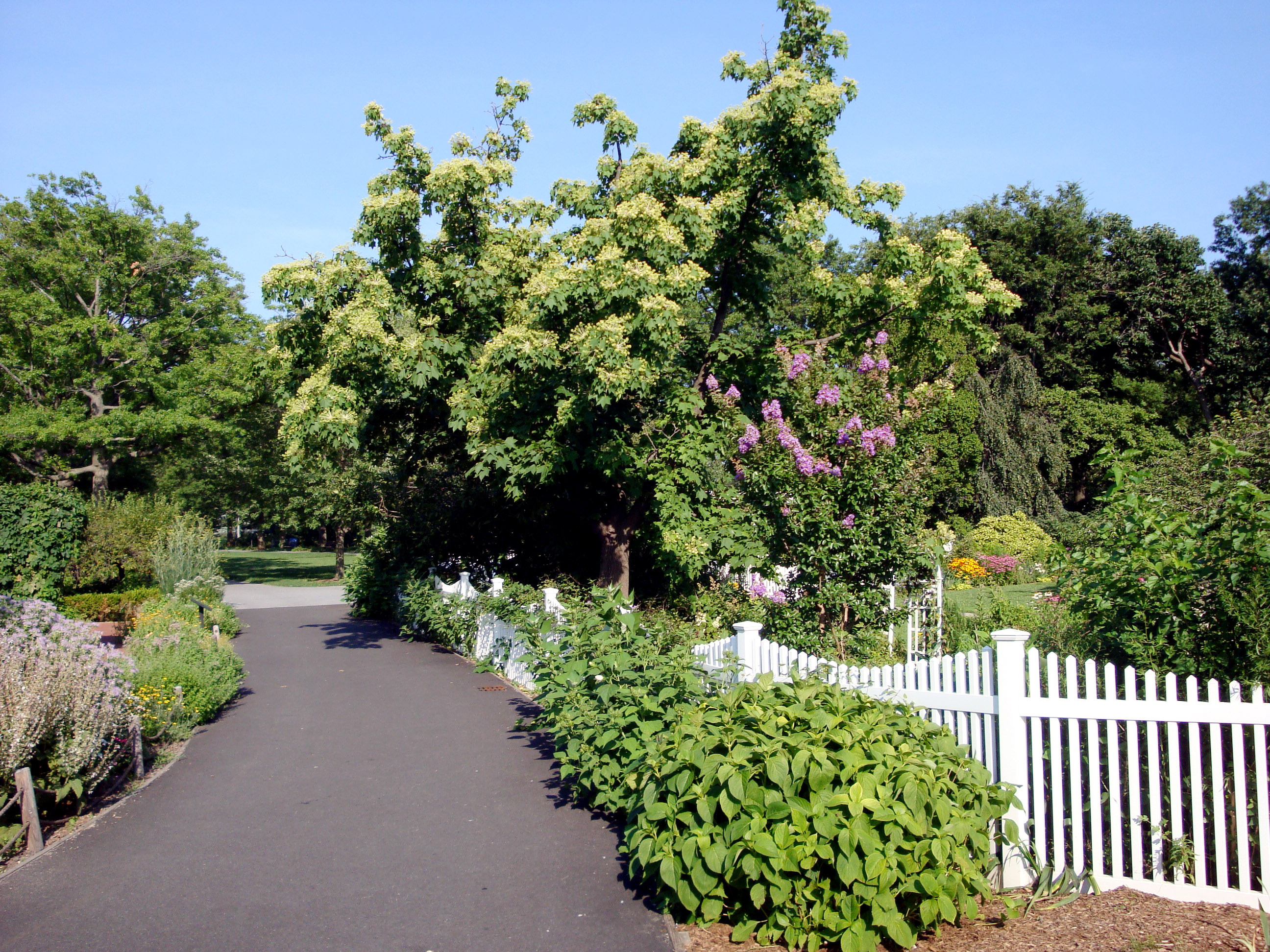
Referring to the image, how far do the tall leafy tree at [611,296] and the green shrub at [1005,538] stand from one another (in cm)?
1252

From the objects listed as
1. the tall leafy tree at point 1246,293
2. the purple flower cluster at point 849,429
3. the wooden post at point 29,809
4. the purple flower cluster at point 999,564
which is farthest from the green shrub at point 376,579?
the tall leafy tree at point 1246,293

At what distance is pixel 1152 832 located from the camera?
4.37 meters

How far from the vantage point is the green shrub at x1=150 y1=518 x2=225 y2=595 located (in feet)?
57.4

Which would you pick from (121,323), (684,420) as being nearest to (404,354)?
(684,420)

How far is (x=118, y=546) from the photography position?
18.2 metres

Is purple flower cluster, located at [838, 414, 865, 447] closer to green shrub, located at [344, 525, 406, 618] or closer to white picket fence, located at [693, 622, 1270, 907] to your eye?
white picket fence, located at [693, 622, 1270, 907]

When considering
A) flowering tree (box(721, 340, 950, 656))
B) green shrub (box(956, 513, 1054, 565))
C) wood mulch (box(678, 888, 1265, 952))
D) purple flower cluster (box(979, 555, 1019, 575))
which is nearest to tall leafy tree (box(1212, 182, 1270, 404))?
green shrub (box(956, 513, 1054, 565))

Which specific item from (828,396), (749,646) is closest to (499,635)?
(828,396)

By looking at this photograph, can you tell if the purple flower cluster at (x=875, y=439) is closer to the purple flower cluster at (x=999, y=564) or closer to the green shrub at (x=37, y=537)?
the green shrub at (x=37, y=537)

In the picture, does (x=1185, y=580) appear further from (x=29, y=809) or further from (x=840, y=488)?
(x=29, y=809)

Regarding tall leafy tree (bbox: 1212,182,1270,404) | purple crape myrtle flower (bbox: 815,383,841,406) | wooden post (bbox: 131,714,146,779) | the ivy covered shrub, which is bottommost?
wooden post (bbox: 131,714,146,779)

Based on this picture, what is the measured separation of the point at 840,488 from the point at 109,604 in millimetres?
15817

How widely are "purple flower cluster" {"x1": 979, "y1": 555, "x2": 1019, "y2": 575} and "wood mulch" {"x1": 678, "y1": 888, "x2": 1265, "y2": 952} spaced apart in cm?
1919

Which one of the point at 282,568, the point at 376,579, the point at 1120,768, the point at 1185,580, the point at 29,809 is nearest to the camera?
the point at 1120,768
